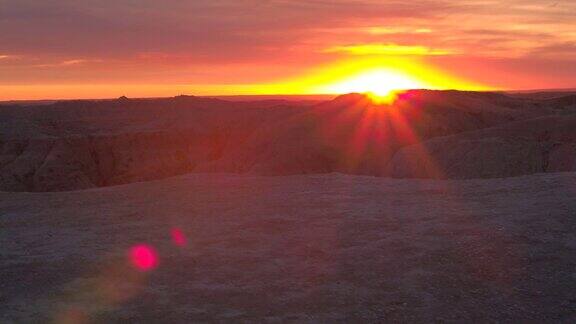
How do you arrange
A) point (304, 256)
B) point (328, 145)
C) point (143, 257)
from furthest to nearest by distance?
point (328, 145) < point (143, 257) < point (304, 256)

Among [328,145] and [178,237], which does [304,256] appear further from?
[328,145]

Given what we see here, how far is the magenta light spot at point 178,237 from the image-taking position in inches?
425

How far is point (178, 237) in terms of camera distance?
11219mm

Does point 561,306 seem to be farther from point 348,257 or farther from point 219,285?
point 219,285

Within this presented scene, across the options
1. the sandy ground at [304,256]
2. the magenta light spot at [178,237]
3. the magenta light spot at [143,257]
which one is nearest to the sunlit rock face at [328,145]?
the sandy ground at [304,256]

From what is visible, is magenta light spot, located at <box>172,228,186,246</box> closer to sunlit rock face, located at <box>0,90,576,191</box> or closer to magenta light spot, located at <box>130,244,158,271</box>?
magenta light spot, located at <box>130,244,158,271</box>

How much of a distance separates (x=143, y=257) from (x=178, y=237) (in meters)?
1.37

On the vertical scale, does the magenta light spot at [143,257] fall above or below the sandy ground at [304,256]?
below

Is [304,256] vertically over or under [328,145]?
over

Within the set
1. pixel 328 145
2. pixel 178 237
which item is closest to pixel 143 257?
pixel 178 237

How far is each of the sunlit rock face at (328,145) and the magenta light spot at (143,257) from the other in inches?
810

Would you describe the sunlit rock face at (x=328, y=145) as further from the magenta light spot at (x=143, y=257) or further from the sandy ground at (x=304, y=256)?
the magenta light spot at (x=143, y=257)

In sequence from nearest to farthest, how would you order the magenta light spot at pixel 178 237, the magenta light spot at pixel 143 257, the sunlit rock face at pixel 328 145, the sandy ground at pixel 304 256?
the sandy ground at pixel 304 256, the magenta light spot at pixel 143 257, the magenta light spot at pixel 178 237, the sunlit rock face at pixel 328 145

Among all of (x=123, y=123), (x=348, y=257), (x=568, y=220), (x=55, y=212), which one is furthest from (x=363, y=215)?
(x=123, y=123)
